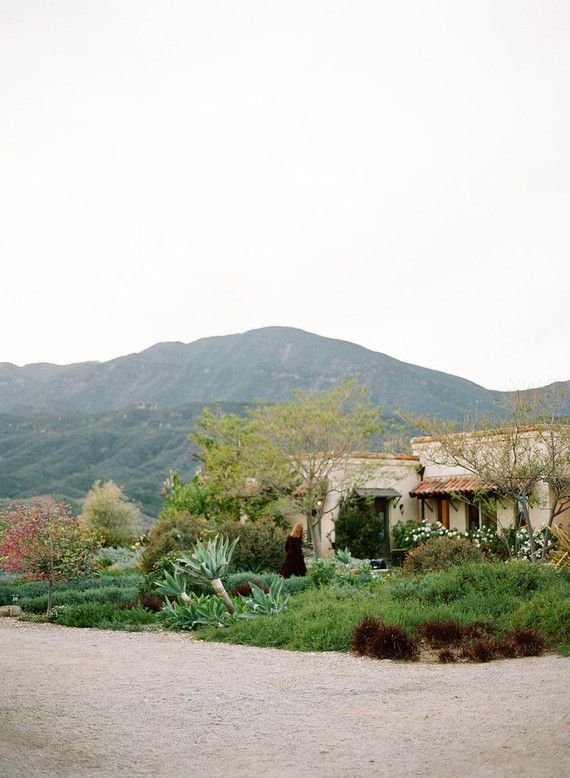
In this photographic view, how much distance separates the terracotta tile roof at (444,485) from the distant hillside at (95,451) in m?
44.5

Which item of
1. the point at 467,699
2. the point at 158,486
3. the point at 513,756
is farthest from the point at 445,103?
the point at 158,486

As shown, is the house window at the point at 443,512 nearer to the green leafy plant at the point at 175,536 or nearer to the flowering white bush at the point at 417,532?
the flowering white bush at the point at 417,532

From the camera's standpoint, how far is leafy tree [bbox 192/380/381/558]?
2397 centimetres

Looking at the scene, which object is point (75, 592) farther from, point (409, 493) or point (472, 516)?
point (409, 493)

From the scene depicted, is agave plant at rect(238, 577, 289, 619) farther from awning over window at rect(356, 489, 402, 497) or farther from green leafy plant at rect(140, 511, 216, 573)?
awning over window at rect(356, 489, 402, 497)

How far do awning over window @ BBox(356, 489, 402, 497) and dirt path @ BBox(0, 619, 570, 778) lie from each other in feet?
54.1

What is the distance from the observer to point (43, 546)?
16.2 meters

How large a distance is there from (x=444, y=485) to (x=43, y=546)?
47.2 feet

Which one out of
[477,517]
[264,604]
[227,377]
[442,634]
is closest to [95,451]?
[227,377]

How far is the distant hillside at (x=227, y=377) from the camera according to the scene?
129125 mm

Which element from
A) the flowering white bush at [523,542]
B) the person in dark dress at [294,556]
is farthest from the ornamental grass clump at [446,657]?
the flowering white bush at [523,542]

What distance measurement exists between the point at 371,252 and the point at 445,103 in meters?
5.57

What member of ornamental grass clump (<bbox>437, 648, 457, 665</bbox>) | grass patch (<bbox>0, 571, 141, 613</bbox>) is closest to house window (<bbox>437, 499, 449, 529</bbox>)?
grass patch (<bbox>0, 571, 141, 613</bbox>)

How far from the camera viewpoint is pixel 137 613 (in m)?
13.8
